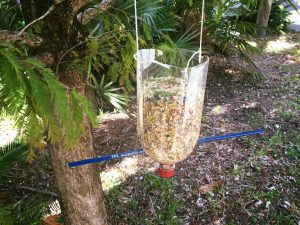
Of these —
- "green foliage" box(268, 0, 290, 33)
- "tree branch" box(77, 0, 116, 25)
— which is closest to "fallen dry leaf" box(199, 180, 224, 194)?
"tree branch" box(77, 0, 116, 25)

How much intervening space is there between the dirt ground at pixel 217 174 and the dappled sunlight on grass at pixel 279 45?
67.5 inches

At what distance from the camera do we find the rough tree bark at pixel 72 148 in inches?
50.0

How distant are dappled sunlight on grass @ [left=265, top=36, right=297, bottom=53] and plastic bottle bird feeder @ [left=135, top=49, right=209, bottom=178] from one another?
16.1 feet

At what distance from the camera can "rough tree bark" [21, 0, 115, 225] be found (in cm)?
127

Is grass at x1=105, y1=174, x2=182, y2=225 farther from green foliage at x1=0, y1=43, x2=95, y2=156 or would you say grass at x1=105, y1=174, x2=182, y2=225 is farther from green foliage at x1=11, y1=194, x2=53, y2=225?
green foliage at x1=0, y1=43, x2=95, y2=156

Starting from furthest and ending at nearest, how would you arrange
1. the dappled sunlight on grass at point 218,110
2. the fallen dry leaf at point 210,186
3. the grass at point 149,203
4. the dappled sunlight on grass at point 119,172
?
the dappled sunlight on grass at point 218,110
the dappled sunlight on grass at point 119,172
the fallen dry leaf at point 210,186
the grass at point 149,203

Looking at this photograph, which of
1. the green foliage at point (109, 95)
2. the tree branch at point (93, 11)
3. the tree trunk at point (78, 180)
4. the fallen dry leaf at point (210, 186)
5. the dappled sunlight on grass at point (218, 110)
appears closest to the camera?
the tree branch at point (93, 11)

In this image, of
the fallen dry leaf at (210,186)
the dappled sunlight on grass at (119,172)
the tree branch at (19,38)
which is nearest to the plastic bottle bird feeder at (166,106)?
the tree branch at (19,38)

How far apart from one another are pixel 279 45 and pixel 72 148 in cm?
542

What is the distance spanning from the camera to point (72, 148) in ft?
5.04

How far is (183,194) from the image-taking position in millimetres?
2818

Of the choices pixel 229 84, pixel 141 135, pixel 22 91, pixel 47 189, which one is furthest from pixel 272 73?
pixel 22 91

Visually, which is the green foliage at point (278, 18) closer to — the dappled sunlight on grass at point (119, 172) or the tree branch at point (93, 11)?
the dappled sunlight on grass at point (119, 172)

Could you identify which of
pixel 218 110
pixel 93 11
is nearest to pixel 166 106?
pixel 93 11
